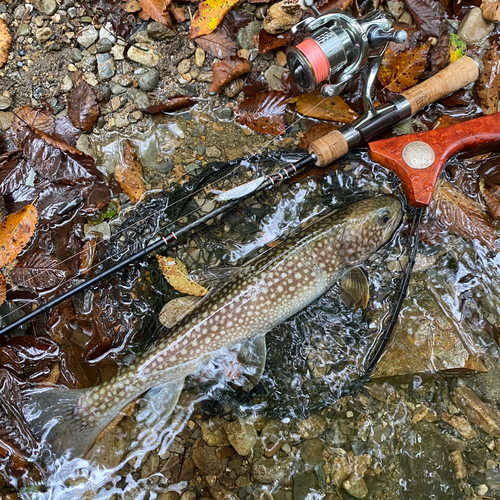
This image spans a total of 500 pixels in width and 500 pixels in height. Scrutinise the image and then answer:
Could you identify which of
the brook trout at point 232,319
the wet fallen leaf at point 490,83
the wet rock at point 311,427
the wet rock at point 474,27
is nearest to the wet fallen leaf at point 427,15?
the wet rock at point 474,27

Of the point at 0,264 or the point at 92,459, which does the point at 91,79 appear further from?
the point at 92,459

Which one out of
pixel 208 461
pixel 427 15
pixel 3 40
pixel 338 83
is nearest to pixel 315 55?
pixel 338 83

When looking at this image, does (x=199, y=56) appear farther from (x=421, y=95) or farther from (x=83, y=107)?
(x=421, y=95)

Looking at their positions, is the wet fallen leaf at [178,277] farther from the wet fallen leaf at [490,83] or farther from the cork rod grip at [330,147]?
the wet fallen leaf at [490,83]

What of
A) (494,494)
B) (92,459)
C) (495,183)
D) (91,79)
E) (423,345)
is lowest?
(494,494)

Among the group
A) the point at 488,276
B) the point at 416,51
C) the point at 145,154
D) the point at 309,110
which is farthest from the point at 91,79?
the point at 488,276

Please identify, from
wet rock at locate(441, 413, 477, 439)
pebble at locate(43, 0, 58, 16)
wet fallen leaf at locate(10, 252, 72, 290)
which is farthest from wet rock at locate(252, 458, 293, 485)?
pebble at locate(43, 0, 58, 16)

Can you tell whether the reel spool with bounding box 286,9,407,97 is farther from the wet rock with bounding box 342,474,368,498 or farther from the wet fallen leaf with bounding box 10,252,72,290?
the wet rock with bounding box 342,474,368,498
